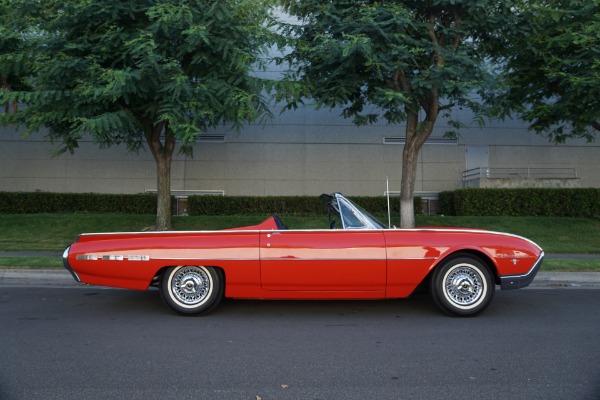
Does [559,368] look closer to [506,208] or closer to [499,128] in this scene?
[506,208]

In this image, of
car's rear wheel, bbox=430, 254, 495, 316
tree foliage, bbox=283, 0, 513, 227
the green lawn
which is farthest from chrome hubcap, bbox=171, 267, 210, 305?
the green lawn

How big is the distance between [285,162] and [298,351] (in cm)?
1582

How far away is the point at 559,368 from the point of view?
387cm

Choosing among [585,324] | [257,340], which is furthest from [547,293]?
[257,340]

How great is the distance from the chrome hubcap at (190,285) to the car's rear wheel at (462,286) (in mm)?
2680

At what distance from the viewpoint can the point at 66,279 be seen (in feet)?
27.3

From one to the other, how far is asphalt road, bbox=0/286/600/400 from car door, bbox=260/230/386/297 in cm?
42

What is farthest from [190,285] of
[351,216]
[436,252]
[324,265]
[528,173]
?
[528,173]

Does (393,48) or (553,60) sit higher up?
(553,60)

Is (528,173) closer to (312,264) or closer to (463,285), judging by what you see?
(463,285)

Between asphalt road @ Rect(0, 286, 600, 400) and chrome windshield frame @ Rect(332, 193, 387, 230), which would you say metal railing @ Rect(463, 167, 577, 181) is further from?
chrome windshield frame @ Rect(332, 193, 387, 230)

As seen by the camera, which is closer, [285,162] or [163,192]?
[163,192]

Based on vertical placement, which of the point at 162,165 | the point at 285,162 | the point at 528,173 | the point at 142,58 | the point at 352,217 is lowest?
the point at 352,217

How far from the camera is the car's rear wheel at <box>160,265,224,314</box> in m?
5.57
